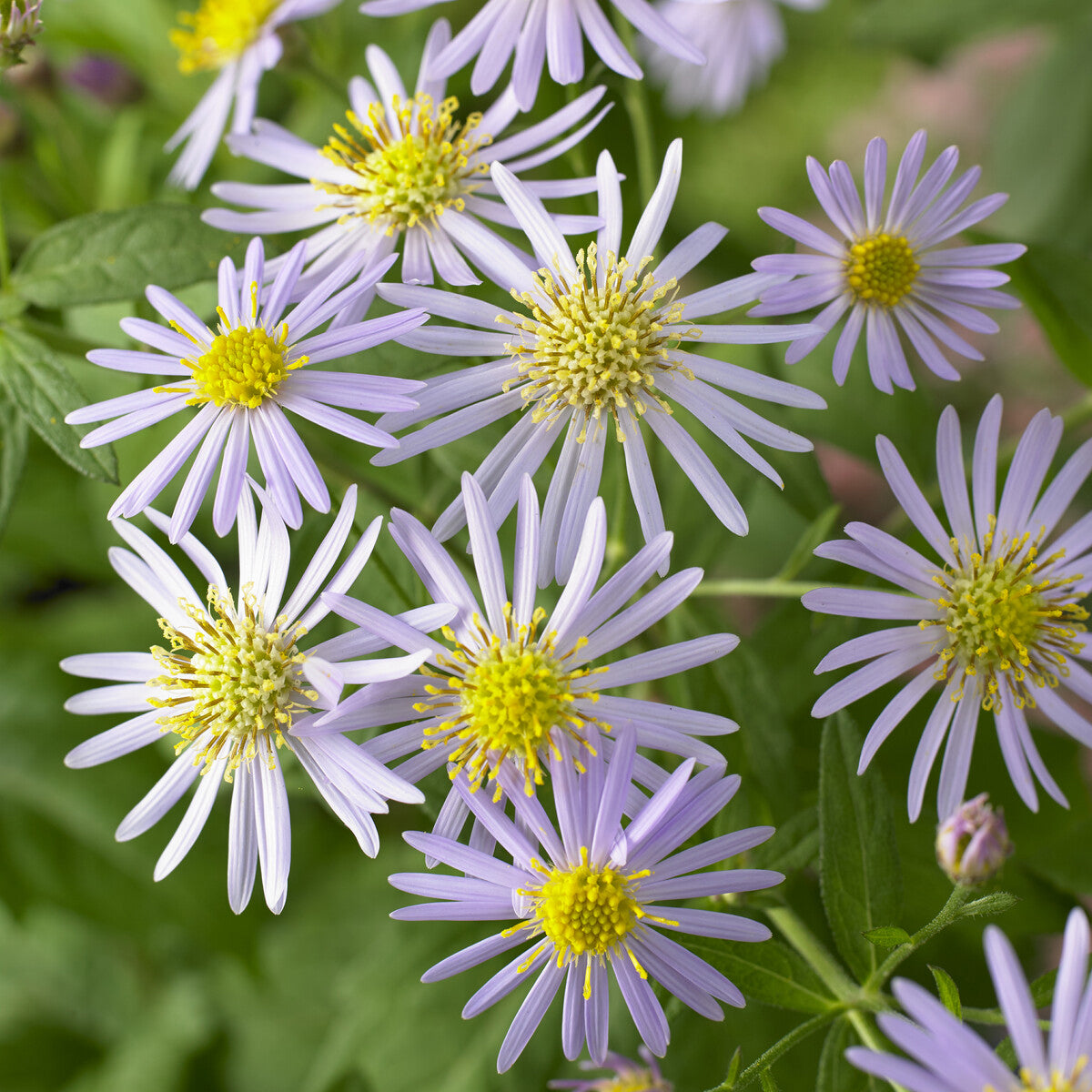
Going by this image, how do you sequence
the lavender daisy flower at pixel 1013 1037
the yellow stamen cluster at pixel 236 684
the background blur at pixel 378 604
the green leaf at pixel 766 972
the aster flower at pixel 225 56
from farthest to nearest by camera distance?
the aster flower at pixel 225 56
the background blur at pixel 378 604
the yellow stamen cluster at pixel 236 684
the green leaf at pixel 766 972
the lavender daisy flower at pixel 1013 1037

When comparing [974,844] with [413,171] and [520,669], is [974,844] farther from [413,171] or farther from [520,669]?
[413,171]

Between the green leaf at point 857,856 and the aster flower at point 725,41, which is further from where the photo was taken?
the aster flower at point 725,41

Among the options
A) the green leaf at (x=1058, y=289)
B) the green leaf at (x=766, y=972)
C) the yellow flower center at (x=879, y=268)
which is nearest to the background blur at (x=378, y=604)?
the green leaf at (x=1058, y=289)

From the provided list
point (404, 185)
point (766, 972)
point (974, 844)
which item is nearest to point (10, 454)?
point (404, 185)

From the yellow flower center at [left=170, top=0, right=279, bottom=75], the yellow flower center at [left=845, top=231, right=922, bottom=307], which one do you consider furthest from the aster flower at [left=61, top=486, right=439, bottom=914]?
the yellow flower center at [left=170, top=0, right=279, bottom=75]

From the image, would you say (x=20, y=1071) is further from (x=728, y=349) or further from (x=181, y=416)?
(x=728, y=349)

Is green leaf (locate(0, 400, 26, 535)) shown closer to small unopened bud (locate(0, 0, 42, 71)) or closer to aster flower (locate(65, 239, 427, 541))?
aster flower (locate(65, 239, 427, 541))

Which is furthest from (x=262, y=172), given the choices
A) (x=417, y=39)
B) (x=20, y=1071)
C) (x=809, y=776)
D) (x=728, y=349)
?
(x=20, y=1071)

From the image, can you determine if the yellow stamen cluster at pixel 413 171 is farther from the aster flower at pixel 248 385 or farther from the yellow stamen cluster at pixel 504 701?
the yellow stamen cluster at pixel 504 701
